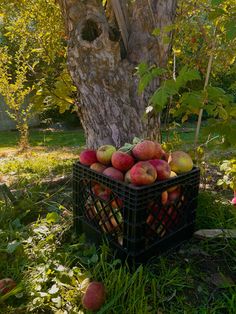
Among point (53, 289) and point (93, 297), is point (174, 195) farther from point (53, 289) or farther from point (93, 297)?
point (53, 289)

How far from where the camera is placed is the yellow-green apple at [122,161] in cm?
181

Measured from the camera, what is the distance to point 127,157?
1.81 metres

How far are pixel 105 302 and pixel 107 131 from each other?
4.79ft

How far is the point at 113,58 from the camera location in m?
2.57

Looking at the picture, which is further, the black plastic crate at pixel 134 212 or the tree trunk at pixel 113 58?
the tree trunk at pixel 113 58

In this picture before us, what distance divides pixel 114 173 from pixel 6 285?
2.62 ft

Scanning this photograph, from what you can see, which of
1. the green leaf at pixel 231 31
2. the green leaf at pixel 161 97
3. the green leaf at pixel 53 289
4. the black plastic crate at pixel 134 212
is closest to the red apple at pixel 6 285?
the green leaf at pixel 53 289

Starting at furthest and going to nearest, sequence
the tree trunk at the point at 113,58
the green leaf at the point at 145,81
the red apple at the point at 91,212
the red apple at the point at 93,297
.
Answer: the tree trunk at the point at 113,58 < the red apple at the point at 91,212 < the green leaf at the point at 145,81 < the red apple at the point at 93,297

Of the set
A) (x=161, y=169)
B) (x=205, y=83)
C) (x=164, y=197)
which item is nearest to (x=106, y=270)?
(x=164, y=197)

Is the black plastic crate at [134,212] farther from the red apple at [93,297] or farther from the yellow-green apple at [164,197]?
the red apple at [93,297]

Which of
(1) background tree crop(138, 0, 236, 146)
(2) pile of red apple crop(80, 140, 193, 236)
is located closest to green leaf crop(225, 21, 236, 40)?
(1) background tree crop(138, 0, 236, 146)

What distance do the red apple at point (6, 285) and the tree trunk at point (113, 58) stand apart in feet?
4.57

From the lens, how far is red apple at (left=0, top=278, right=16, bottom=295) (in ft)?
5.22

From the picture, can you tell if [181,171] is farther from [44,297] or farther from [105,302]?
[44,297]
